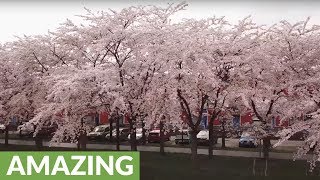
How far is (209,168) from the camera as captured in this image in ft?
65.8

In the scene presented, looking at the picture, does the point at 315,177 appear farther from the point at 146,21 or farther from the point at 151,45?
the point at 146,21

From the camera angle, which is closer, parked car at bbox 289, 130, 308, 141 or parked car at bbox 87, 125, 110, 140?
parked car at bbox 289, 130, 308, 141

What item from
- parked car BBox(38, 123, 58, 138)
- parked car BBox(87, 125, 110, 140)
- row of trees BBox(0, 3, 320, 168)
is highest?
row of trees BBox(0, 3, 320, 168)

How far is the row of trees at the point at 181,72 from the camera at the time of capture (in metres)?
17.4

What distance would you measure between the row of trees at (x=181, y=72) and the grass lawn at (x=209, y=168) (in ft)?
4.93

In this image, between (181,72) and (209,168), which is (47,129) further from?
(181,72)

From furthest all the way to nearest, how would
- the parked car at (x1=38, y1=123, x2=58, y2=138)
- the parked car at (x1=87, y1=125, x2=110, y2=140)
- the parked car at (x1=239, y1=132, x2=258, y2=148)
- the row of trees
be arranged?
the parked car at (x1=87, y1=125, x2=110, y2=140)
the parked car at (x1=239, y1=132, x2=258, y2=148)
the parked car at (x1=38, y1=123, x2=58, y2=138)
the row of trees

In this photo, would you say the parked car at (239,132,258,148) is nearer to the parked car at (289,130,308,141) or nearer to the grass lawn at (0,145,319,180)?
the parked car at (289,130,308,141)

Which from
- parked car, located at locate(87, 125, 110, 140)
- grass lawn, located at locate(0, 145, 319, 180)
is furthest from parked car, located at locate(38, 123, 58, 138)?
grass lawn, located at locate(0, 145, 319, 180)

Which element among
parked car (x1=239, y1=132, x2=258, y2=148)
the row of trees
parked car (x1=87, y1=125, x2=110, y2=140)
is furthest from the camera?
parked car (x1=87, y1=125, x2=110, y2=140)

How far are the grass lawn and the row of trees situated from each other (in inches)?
59.2

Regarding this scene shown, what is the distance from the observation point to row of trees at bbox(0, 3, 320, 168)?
17.4 meters

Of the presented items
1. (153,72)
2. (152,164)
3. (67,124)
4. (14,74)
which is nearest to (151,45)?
(153,72)

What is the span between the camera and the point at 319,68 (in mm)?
18031
